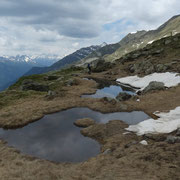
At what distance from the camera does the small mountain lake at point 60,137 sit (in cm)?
1656

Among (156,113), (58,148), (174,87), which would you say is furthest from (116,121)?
(174,87)

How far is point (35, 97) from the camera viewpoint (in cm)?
3953

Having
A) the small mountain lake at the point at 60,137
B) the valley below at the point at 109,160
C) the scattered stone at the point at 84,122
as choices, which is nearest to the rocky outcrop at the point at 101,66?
the small mountain lake at the point at 60,137

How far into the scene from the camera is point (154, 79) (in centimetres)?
4944

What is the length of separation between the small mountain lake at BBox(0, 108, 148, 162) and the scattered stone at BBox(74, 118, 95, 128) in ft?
2.60

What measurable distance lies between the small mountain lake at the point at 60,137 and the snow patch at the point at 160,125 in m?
2.21

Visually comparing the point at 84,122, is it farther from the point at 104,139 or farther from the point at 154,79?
the point at 154,79

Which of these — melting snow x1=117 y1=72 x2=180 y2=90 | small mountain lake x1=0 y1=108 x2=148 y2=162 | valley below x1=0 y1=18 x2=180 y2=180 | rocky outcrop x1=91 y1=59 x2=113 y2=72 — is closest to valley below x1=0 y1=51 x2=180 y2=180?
valley below x1=0 y1=18 x2=180 y2=180

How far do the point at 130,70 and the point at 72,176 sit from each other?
201ft

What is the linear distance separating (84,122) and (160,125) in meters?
10.6

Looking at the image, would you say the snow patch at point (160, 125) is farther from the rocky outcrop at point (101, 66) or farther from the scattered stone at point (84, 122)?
the rocky outcrop at point (101, 66)

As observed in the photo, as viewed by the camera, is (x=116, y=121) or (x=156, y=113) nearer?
(x=116, y=121)

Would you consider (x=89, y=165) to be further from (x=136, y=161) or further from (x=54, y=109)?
(x=54, y=109)

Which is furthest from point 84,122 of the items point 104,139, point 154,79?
point 154,79
